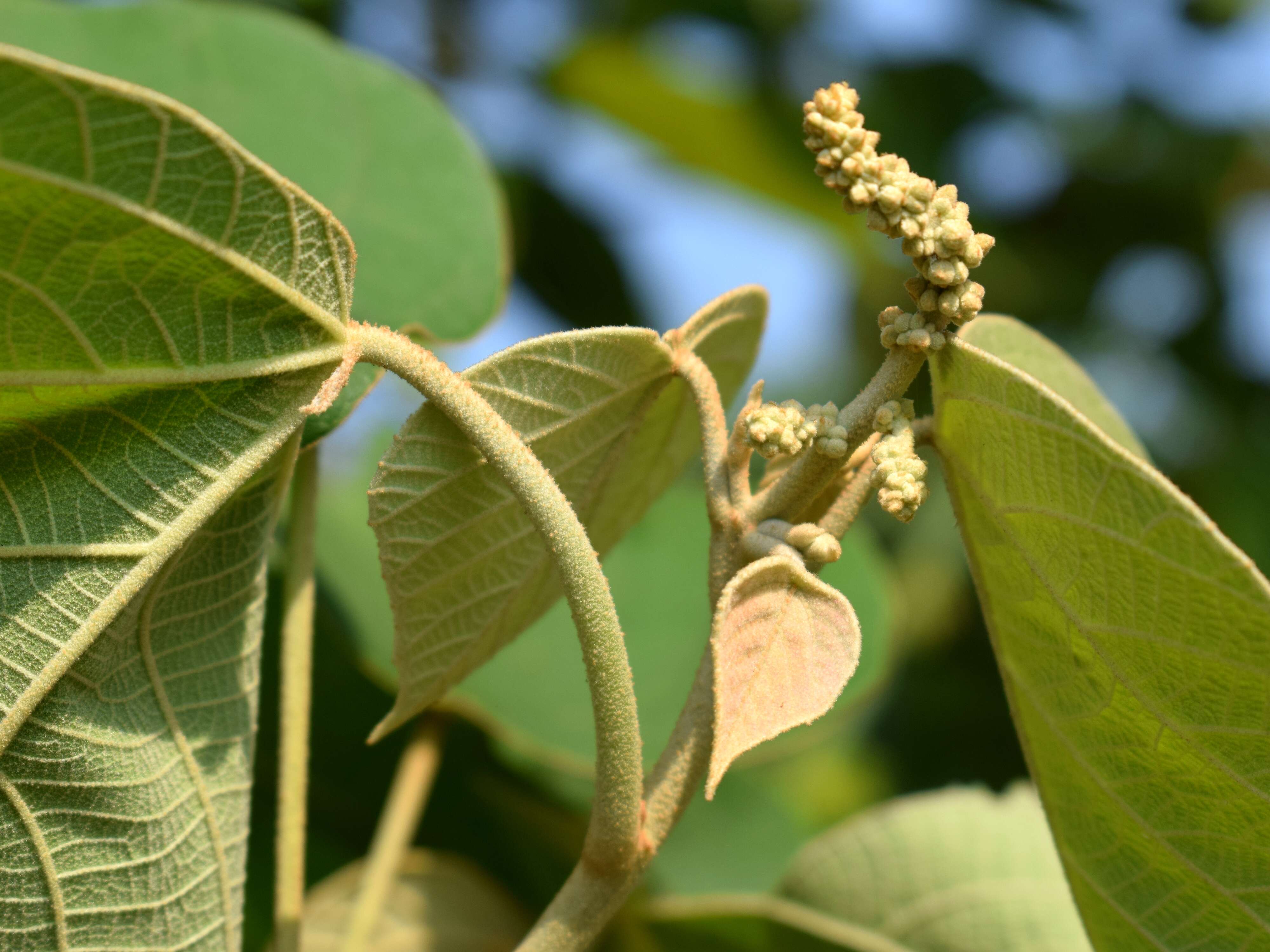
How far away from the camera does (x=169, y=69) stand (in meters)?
1.08

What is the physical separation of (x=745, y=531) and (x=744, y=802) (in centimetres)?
96

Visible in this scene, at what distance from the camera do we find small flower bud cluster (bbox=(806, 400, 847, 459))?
1.91 ft

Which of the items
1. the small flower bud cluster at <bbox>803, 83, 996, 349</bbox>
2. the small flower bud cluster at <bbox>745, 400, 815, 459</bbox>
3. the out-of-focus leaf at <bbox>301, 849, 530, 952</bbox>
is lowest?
the out-of-focus leaf at <bbox>301, 849, 530, 952</bbox>

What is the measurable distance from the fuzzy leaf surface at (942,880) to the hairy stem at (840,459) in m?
0.53

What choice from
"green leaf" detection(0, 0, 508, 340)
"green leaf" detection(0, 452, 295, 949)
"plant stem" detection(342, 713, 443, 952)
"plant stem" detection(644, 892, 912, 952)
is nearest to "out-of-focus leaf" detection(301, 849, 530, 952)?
"plant stem" detection(342, 713, 443, 952)

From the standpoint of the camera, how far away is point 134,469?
0.57m

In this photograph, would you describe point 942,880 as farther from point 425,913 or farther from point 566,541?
point 566,541

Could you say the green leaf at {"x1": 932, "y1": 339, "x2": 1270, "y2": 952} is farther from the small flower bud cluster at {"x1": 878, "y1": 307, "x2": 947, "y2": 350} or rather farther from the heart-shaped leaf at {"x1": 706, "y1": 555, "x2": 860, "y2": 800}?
the heart-shaped leaf at {"x1": 706, "y1": 555, "x2": 860, "y2": 800}

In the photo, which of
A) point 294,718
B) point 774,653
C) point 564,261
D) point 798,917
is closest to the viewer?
point 774,653

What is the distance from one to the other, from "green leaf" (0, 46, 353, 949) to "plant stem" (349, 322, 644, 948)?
0.15 ft

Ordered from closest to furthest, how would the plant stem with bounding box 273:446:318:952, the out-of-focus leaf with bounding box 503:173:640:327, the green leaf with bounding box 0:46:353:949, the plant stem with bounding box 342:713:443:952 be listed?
1. the green leaf with bounding box 0:46:353:949
2. the plant stem with bounding box 273:446:318:952
3. the plant stem with bounding box 342:713:443:952
4. the out-of-focus leaf with bounding box 503:173:640:327

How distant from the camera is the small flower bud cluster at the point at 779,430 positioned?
0.57m

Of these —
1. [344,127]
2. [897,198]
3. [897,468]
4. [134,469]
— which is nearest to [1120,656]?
[897,468]

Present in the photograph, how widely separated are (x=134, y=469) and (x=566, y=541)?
0.71 ft
